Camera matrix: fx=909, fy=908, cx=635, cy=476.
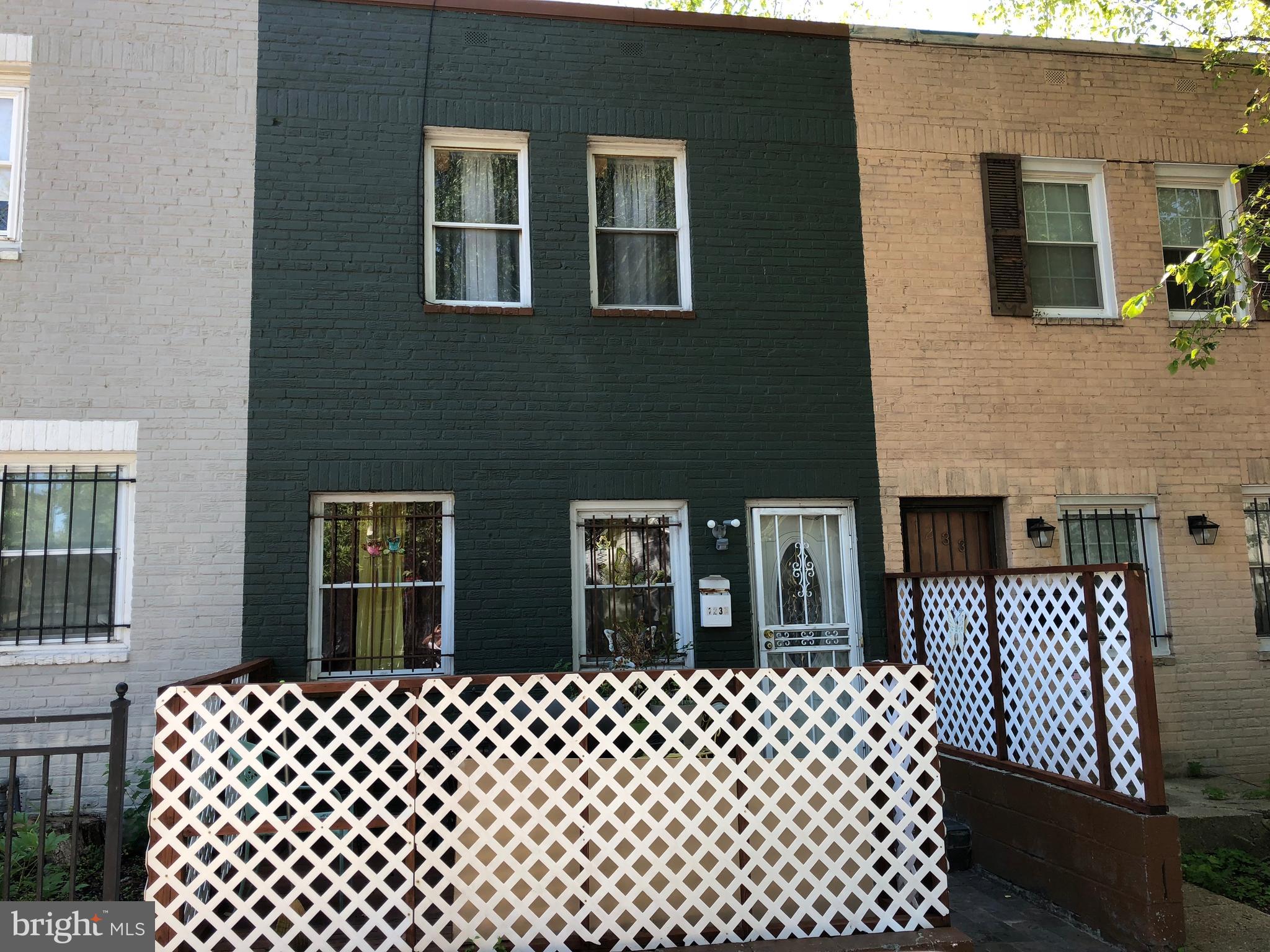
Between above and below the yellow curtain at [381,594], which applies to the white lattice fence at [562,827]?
below

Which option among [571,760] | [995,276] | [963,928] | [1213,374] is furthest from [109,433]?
[1213,374]

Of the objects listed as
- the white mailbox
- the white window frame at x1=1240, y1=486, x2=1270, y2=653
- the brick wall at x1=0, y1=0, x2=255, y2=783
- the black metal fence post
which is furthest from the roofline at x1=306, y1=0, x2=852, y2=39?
the black metal fence post

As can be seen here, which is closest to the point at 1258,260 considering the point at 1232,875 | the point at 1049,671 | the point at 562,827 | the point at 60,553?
the point at 1049,671

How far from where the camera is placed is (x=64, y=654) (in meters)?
6.42

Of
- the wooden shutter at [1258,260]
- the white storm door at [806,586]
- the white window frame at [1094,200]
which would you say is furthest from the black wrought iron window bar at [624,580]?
the wooden shutter at [1258,260]

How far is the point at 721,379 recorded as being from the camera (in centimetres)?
741

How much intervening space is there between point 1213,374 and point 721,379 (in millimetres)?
4517

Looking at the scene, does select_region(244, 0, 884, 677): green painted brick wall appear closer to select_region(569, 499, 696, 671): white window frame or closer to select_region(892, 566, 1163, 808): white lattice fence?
select_region(569, 499, 696, 671): white window frame

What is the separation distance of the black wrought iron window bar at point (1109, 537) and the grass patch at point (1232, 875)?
2160 mm

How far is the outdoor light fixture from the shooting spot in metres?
7.10

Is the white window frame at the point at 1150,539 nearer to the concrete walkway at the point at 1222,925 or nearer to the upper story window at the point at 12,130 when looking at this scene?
the concrete walkway at the point at 1222,925

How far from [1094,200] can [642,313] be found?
4419 millimetres

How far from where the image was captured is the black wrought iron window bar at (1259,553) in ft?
26.4

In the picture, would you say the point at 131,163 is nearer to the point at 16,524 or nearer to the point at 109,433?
the point at 109,433
